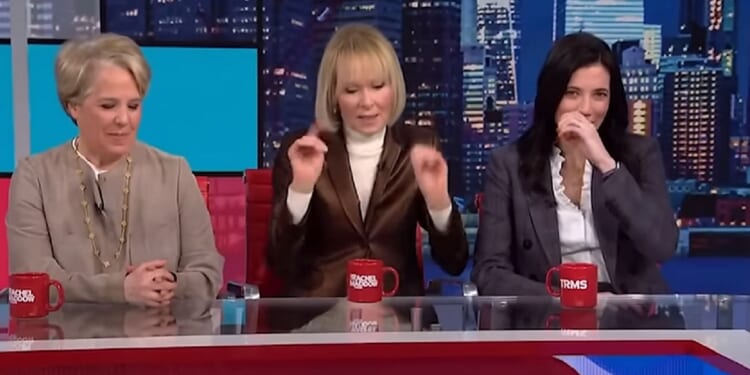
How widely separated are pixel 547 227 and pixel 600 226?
0.13 meters

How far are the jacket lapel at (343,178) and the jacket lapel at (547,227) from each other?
0.43 m

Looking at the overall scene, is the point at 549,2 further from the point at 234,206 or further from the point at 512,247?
the point at 512,247

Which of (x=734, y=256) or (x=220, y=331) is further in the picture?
(x=734, y=256)

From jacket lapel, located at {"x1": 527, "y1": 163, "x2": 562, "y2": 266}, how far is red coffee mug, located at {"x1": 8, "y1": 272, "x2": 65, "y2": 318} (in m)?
1.18

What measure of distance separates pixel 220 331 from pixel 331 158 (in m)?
0.97

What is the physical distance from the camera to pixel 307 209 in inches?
91.6

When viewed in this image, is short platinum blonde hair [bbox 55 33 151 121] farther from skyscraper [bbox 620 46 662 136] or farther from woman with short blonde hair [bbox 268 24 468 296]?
skyscraper [bbox 620 46 662 136]

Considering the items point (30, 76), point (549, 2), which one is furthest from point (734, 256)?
point (30, 76)

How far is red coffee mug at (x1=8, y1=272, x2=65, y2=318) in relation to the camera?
1673 mm

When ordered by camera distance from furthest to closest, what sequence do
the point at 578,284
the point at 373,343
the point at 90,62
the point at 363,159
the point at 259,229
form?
1. the point at 259,229
2. the point at 363,159
3. the point at 90,62
4. the point at 578,284
5. the point at 373,343

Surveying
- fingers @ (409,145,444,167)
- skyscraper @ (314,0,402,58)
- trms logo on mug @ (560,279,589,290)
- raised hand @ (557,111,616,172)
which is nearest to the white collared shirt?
raised hand @ (557,111,616,172)

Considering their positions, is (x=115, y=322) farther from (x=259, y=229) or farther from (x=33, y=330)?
(x=259, y=229)

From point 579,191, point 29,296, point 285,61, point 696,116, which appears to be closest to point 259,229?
point 579,191

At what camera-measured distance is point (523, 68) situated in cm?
477
